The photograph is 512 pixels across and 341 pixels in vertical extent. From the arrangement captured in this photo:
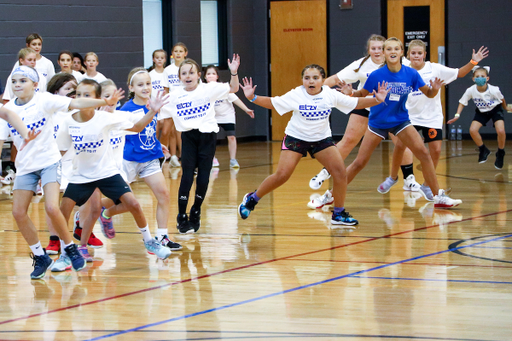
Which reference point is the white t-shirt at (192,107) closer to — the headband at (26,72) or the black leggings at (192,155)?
the black leggings at (192,155)

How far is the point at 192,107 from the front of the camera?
5785 mm

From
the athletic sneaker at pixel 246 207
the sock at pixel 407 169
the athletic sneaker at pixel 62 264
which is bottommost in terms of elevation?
the athletic sneaker at pixel 62 264

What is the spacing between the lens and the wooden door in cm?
1484

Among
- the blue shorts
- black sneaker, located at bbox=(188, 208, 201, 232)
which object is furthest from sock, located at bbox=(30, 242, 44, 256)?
the blue shorts

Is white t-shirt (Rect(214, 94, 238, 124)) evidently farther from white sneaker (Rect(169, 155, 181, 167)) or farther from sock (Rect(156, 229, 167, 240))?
sock (Rect(156, 229, 167, 240))

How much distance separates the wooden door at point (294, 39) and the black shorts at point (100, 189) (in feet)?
34.6

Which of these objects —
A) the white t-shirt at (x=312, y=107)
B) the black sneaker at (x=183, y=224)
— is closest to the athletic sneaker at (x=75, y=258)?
the black sneaker at (x=183, y=224)

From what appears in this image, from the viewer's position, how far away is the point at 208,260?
4.97 metres

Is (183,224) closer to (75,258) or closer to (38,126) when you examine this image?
(75,258)

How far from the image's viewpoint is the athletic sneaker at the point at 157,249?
4.97m

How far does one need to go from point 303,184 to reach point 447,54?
690 centimetres

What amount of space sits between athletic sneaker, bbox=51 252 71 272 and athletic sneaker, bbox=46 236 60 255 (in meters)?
0.43

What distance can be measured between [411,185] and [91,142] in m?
4.31

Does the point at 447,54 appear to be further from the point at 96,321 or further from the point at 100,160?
the point at 96,321
